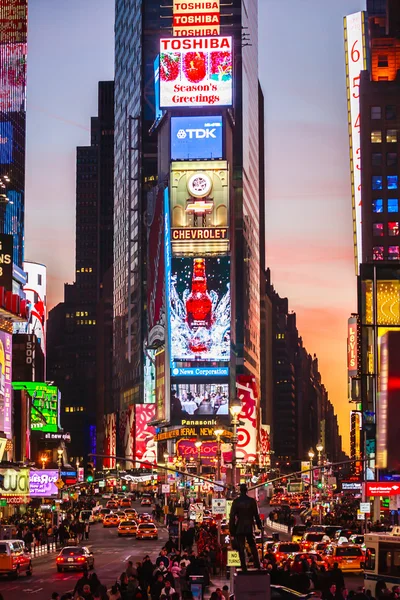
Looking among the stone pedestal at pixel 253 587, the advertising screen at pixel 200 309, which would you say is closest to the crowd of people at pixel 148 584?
the stone pedestal at pixel 253 587

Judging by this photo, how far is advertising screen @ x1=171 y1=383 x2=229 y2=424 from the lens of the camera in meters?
194

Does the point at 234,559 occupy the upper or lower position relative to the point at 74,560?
upper

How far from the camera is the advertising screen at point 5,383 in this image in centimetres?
10919

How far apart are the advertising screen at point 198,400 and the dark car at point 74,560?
13132 centimetres

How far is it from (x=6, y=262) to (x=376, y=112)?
70.9m

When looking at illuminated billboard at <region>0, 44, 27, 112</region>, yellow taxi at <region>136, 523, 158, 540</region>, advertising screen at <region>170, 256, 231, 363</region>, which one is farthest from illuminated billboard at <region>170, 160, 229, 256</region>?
yellow taxi at <region>136, 523, 158, 540</region>

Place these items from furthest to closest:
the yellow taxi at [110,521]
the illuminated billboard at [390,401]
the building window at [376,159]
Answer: the building window at [376,159] → the yellow taxi at [110,521] → the illuminated billboard at [390,401]

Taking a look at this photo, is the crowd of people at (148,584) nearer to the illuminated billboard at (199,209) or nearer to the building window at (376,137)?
the building window at (376,137)

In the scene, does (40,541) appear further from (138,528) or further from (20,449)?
(20,449)

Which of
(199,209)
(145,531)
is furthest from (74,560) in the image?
(199,209)

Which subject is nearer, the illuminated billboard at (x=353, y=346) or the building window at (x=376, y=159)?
the illuminated billboard at (x=353, y=346)

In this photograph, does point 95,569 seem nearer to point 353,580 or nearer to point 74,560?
point 74,560

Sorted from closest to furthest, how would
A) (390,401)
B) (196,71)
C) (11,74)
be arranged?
(390,401)
(11,74)
(196,71)

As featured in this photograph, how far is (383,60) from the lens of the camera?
178125 mm
